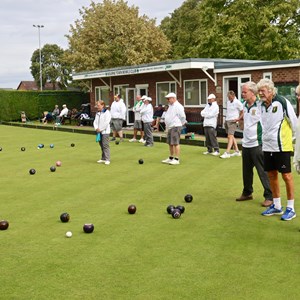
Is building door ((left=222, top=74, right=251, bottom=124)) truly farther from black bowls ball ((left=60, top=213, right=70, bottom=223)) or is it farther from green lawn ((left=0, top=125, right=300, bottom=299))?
black bowls ball ((left=60, top=213, right=70, bottom=223))

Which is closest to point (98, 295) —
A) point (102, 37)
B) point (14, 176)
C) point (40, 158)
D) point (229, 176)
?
point (229, 176)

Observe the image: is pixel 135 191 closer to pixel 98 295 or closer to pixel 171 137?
pixel 171 137

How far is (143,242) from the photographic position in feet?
18.2

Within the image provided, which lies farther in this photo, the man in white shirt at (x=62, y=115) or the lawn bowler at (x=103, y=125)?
the man in white shirt at (x=62, y=115)

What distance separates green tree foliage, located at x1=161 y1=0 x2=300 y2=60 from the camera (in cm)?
3216

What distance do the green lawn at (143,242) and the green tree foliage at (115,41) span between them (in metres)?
29.1

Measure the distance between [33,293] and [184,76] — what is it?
1965cm

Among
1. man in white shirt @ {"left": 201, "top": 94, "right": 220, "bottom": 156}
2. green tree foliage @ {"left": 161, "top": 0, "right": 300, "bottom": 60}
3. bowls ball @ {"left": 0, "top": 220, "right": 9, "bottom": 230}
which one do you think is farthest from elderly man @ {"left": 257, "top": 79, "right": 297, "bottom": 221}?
green tree foliage @ {"left": 161, "top": 0, "right": 300, "bottom": 60}

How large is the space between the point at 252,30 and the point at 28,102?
1628 cm

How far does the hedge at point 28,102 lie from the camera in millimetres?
35125

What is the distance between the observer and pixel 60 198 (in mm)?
8195

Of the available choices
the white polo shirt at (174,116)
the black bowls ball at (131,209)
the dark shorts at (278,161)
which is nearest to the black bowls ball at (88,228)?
the black bowls ball at (131,209)

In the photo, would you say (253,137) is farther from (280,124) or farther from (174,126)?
(174,126)

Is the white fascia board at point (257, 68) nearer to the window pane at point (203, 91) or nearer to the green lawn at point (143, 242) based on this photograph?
the window pane at point (203, 91)
